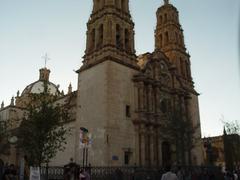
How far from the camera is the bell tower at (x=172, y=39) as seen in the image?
147 ft

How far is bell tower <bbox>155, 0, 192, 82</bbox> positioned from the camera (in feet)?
147

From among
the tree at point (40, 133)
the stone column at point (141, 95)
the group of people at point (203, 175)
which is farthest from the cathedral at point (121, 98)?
the tree at point (40, 133)

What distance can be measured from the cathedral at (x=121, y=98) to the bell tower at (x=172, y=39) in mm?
3462

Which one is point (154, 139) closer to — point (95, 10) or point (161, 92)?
point (161, 92)

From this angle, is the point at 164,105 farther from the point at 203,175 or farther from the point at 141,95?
the point at 203,175

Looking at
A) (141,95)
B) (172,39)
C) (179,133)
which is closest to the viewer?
(179,133)

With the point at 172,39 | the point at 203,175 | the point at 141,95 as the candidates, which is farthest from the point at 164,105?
the point at 203,175

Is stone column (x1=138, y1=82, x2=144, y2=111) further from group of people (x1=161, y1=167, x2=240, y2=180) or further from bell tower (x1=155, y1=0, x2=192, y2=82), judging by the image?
bell tower (x1=155, y1=0, x2=192, y2=82)

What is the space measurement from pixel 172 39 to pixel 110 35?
15118 mm

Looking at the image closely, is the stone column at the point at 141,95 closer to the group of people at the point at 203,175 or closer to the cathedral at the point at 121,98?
the cathedral at the point at 121,98

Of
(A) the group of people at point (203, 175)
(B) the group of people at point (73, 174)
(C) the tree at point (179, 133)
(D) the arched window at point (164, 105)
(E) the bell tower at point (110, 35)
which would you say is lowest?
(A) the group of people at point (203, 175)

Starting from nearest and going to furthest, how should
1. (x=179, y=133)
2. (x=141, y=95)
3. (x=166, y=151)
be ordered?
(x=179, y=133)
(x=141, y=95)
(x=166, y=151)

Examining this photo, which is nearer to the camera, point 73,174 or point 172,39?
point 73,174

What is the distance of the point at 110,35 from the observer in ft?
110
